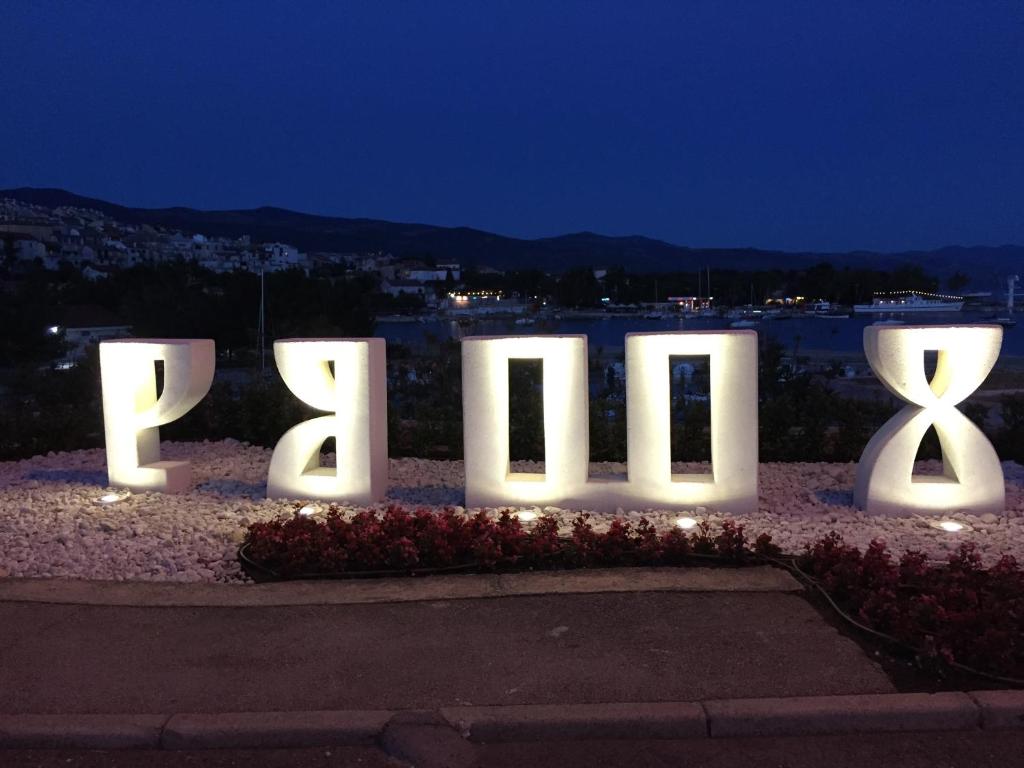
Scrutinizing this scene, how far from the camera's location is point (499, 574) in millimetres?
6098

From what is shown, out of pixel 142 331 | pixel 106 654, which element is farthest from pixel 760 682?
pixel 142 331

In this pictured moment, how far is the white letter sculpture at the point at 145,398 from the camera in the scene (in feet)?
28.6

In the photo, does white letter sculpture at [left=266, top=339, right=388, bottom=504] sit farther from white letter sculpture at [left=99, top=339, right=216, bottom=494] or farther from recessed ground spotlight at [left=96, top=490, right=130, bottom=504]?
recessed ground spotlight at [left=96, top=490, right=130, bottom=504]

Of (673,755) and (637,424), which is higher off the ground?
(637,424)

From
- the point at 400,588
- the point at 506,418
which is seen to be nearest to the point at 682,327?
the point at 506,418

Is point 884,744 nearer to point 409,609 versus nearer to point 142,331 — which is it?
point 409,609

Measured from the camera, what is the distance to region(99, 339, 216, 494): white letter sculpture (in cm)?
870

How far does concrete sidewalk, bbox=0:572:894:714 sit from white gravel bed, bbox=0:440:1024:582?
106 centimetres

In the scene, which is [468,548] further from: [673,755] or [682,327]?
[682,327]

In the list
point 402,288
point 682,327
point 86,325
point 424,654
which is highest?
point 402,288

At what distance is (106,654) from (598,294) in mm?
21942

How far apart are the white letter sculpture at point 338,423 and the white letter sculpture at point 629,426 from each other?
2.94ft

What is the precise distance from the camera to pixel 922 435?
297 inches

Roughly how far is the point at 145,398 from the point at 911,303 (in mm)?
→ 18687
